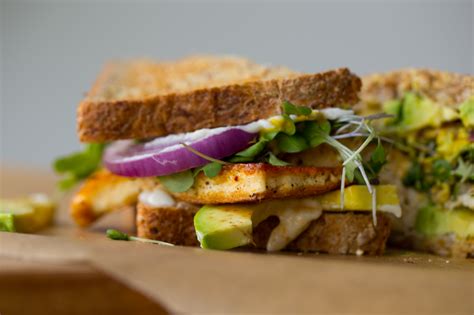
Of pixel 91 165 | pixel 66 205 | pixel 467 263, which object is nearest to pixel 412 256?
pixel 467 263

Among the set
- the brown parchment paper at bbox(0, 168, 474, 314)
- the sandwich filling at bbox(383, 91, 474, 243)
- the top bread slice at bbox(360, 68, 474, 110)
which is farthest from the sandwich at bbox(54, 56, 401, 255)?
the brown parchment paper at bbox(0, 168, 474, 314)

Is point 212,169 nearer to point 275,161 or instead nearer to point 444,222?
point 275,161

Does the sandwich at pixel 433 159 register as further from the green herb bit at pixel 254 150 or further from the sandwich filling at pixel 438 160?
the green herb bit at pixel 254 150

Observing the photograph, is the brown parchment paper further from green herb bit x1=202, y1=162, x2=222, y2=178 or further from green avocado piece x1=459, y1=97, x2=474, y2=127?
green avocado piece x1=459, y1=97, x2=474, y2=127

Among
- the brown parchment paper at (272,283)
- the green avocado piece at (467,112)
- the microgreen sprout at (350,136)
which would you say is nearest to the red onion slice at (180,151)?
the microgreen sprout at (350,136)

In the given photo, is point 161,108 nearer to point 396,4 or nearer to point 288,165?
point 288,165

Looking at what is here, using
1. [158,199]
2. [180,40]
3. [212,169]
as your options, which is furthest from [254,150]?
[180,40]
